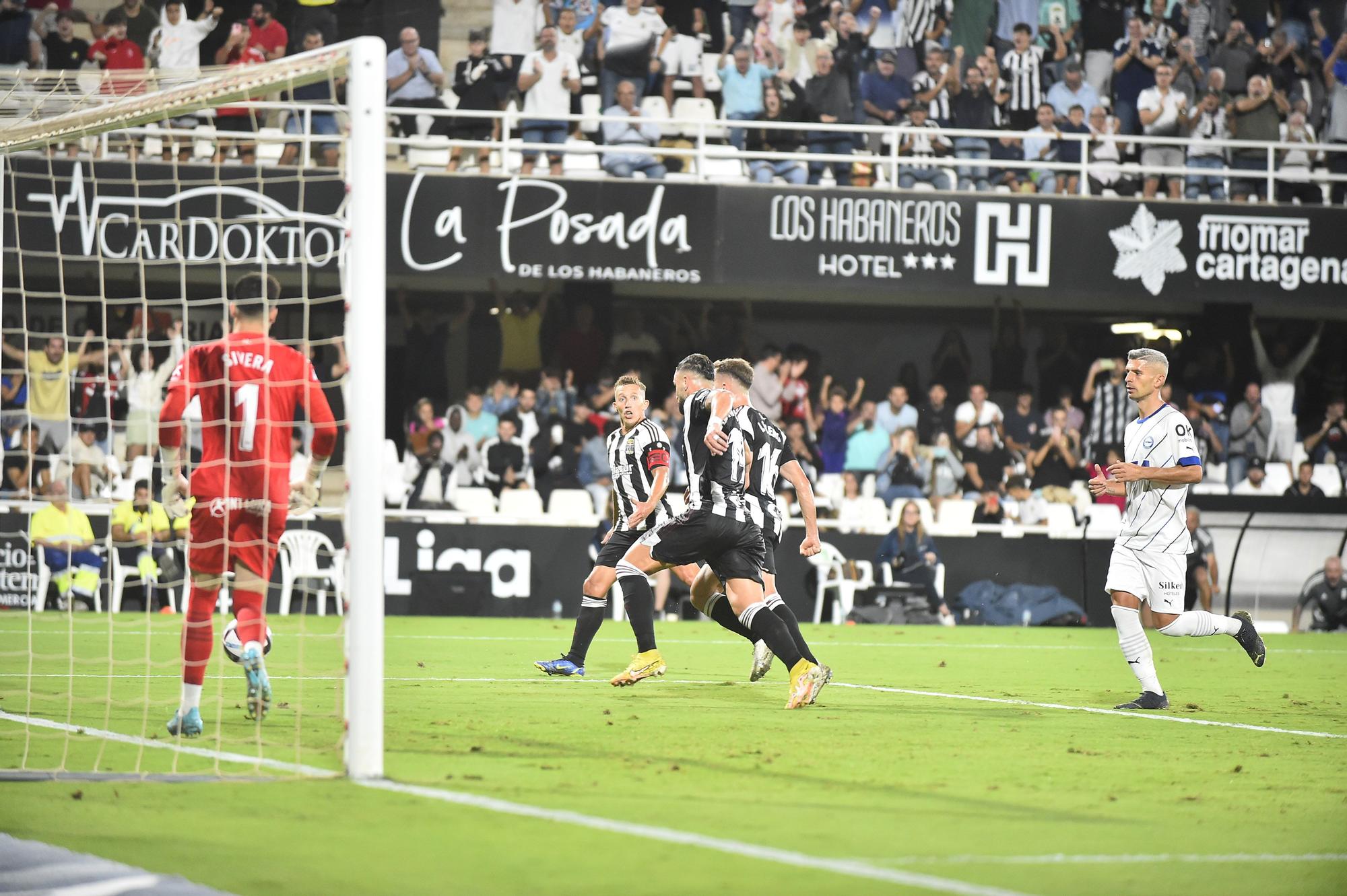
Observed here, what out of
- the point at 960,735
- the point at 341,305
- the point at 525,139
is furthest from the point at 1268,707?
the point at 341,305

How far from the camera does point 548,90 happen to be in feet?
67.4

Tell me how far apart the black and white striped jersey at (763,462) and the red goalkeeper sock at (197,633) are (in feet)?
11.0

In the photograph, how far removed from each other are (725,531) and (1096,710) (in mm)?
2621

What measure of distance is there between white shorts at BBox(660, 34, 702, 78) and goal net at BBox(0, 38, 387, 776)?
4.55 metres

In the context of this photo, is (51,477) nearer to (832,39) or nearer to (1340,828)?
(832,39)

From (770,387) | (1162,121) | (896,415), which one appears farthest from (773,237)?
(1162,121)

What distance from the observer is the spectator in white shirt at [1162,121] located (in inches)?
842

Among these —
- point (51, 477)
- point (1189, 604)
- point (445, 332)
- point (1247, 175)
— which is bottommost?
point (1189, 604)

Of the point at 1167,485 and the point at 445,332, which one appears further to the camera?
the point at 445,332

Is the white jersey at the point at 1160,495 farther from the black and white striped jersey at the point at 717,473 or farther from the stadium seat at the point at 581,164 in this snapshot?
the stadium seat at the point at 581,164

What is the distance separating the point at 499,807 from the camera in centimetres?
578

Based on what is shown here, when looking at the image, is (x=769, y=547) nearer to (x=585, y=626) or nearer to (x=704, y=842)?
(x=585, y=626)

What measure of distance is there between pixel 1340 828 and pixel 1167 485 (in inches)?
160

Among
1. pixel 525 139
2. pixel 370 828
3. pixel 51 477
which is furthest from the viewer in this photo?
pixel 525 139
